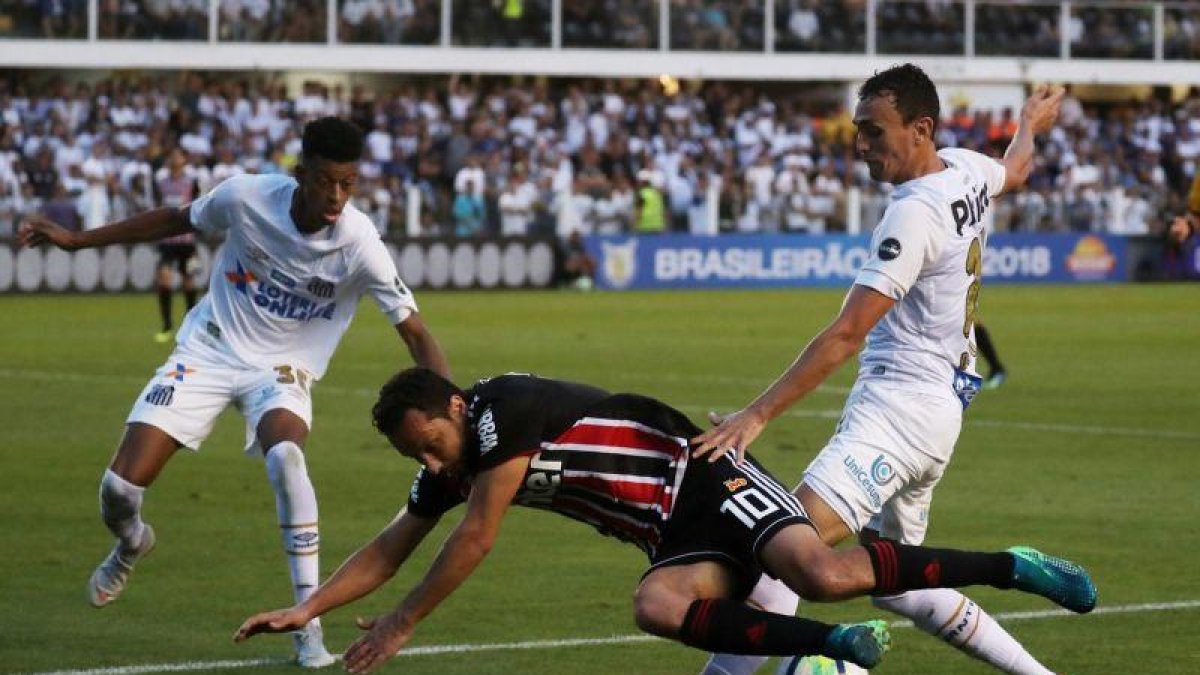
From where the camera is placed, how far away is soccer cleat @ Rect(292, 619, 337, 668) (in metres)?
9.16

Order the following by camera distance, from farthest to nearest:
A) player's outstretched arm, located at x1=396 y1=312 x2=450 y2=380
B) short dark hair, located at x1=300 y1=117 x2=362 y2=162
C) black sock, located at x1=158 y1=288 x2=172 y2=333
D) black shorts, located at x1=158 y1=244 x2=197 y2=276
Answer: black shorts, located at x1=158 y1=244 x2=197 y2=276 < black sock, located at x1=158 y1=288 x2=172 y2=333 < player's outstretched arm, located at x1=396 y1=312 x2=450 y2=380 < short dark hair, located at x1=300 y1=117 x2=362 y2=162

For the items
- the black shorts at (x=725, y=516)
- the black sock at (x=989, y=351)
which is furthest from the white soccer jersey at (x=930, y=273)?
the black sock at (x=989, y=351)

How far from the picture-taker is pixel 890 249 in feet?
24.7

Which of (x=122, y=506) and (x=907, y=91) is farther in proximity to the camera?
(x=122, y=506)

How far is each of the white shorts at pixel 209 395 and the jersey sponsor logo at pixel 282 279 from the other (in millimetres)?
359

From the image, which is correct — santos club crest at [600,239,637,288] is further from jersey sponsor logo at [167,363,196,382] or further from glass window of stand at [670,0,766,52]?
jersey sponsor logo at [167,363,196,382]

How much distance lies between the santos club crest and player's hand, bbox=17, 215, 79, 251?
31.5 meters

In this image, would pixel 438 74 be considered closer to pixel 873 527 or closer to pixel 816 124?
pixel 816 124

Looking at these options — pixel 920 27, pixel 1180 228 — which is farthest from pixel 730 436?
pixel 920 27

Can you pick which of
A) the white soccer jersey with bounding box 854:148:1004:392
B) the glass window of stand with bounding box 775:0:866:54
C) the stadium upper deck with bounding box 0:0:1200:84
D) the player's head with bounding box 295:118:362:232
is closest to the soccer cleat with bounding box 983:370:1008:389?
the player's head with bounding box 295:118:362:232

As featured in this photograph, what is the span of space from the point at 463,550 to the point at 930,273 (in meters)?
1.88

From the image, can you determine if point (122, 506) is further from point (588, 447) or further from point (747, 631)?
point (747, 631)

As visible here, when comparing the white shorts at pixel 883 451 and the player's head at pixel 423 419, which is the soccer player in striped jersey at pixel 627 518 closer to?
the player's head at pixel 423 419

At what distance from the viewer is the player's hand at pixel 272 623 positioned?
6.98 metres
